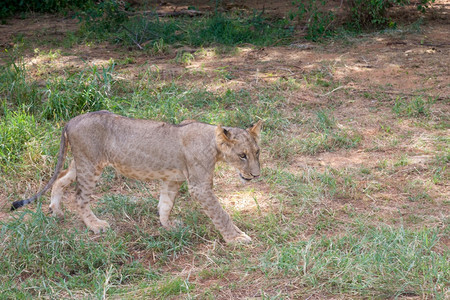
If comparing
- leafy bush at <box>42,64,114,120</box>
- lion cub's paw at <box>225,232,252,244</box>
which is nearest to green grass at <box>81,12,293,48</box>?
leafy bush at <box>42,64,114,120</box>

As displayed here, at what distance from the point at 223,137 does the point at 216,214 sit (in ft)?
2.18

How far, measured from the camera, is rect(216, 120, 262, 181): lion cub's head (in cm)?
495

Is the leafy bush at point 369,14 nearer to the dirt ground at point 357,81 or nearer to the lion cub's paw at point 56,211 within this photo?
the dirt ground at point 357,81

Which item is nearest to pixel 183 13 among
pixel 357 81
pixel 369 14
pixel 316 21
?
pixel 316 21

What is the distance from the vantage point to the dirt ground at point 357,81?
582 cm

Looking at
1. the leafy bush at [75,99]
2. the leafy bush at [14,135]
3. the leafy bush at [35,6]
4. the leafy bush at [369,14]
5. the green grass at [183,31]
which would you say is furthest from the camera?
the leafy bush at [35,6]

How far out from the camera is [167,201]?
5.34m

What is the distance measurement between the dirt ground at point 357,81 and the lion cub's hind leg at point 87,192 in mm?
884

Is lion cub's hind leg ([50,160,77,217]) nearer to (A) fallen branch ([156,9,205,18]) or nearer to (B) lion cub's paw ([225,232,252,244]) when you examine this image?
(B) lion cub's paw ([225,232,252,244])

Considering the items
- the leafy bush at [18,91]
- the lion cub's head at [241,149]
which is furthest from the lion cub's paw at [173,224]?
the leafy bush at [18,91]

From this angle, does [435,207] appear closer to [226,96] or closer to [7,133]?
[226,96]

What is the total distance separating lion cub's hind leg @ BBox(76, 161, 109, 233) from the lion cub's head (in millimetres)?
1150

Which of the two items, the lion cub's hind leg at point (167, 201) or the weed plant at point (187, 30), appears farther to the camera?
the weed plant at point (187, 30)

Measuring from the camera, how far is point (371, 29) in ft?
37.7
